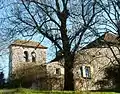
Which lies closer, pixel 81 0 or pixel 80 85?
pixel 81 0

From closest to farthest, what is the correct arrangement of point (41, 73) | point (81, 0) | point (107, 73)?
1. point (81, 0)
2. point (107, 73)
3. point (41, 73)

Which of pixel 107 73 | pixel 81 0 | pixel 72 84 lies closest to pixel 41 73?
pixel 107 73

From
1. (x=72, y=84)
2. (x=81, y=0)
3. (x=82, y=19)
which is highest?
(x=81, y=0)

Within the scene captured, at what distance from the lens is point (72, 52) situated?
29438 millimetres

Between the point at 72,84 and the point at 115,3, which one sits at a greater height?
the point at 115,3

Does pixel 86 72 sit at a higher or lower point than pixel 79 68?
higher

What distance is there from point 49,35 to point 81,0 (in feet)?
14.3

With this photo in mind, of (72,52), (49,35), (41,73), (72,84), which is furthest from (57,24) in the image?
(41,73)

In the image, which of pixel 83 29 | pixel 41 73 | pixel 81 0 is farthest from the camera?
pixel 41 73

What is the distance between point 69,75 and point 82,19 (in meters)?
5.65

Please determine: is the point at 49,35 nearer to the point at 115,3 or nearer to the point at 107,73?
the point at 115,3

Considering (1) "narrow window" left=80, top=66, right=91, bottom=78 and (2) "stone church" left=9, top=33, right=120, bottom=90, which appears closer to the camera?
(2) "stone church" left=9, top=33, right=120, bottom=90

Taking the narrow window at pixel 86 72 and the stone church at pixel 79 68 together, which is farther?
the narrow window at pixel 86 72

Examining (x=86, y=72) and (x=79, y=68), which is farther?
(x=86, y=72)
